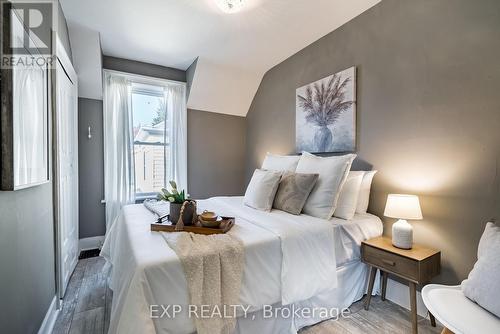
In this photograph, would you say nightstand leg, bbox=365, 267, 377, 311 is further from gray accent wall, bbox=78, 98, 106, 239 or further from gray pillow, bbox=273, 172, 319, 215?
gray accent wall, bbox=78, 98, 106, 239

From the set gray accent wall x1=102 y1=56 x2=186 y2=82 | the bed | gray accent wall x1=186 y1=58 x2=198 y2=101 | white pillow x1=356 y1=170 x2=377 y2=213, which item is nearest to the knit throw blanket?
the bed

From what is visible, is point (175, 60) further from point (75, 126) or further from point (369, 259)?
point (369, 259)

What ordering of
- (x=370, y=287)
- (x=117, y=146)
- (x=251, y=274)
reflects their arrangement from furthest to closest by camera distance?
(x=117, y=146) → (x=370, y=287) → (x=251, y=274)

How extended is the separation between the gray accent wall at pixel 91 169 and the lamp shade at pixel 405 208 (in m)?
3.52

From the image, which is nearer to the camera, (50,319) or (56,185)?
(50,319)

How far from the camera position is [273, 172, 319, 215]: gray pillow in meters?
2.12

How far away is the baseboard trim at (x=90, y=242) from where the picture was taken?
3.10 m

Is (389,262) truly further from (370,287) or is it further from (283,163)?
(283,163)

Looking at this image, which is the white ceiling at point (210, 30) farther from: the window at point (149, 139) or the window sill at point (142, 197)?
the window sill at point (142, 197)

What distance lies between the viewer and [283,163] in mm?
2760

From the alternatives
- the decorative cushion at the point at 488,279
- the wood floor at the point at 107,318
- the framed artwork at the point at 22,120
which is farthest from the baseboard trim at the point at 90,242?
the decorative cushion at the point at 488,279

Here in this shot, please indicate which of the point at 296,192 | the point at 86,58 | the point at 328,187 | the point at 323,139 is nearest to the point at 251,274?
the point at 296,192

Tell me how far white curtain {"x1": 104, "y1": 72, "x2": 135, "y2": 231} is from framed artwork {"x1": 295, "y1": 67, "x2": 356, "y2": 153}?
2418mm

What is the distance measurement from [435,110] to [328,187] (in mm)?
1019
